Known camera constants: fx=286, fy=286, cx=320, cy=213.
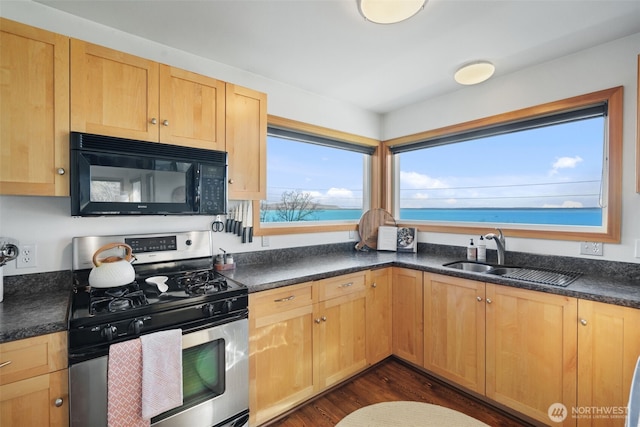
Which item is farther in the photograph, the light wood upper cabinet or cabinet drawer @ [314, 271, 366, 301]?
cabinet drawer @ [314, 271, 366, 301]

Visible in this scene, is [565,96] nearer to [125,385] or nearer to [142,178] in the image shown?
[142,178]

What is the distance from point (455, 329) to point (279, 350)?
4.38 feet

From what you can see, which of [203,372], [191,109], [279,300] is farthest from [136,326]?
[191,109]

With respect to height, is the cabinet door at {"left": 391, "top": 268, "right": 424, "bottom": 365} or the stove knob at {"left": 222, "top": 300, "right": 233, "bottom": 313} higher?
the stove knob at {"left": 222, "top": 300, "right": 233, "bottom": 313}

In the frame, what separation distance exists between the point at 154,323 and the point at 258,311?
58 centimetres

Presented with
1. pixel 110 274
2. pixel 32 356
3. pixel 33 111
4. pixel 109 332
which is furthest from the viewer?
pixel 110 274

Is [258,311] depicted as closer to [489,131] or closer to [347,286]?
[347,286]

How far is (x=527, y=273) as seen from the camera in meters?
2.11

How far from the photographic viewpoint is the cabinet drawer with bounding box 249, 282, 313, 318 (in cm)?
176

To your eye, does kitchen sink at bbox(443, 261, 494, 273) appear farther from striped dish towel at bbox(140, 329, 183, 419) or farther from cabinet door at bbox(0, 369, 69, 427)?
cabinet door at bbox(0, 369, 69, 427)

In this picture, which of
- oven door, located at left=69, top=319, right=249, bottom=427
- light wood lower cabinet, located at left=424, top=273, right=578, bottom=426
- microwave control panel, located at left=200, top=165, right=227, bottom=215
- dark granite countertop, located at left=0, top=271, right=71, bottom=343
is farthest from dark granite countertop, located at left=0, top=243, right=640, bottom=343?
microwave control panel, located at left=200, top=165, right=227, bottom=215

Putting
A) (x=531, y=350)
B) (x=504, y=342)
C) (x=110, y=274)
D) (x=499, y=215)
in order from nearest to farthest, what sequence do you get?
(x=110, y=274) < (x=531, y=350) < (x=504, y=342) < (x=499, y=215)

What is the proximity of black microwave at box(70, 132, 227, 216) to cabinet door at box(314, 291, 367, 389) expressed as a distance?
3.56 ft

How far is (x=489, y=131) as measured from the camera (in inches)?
102
